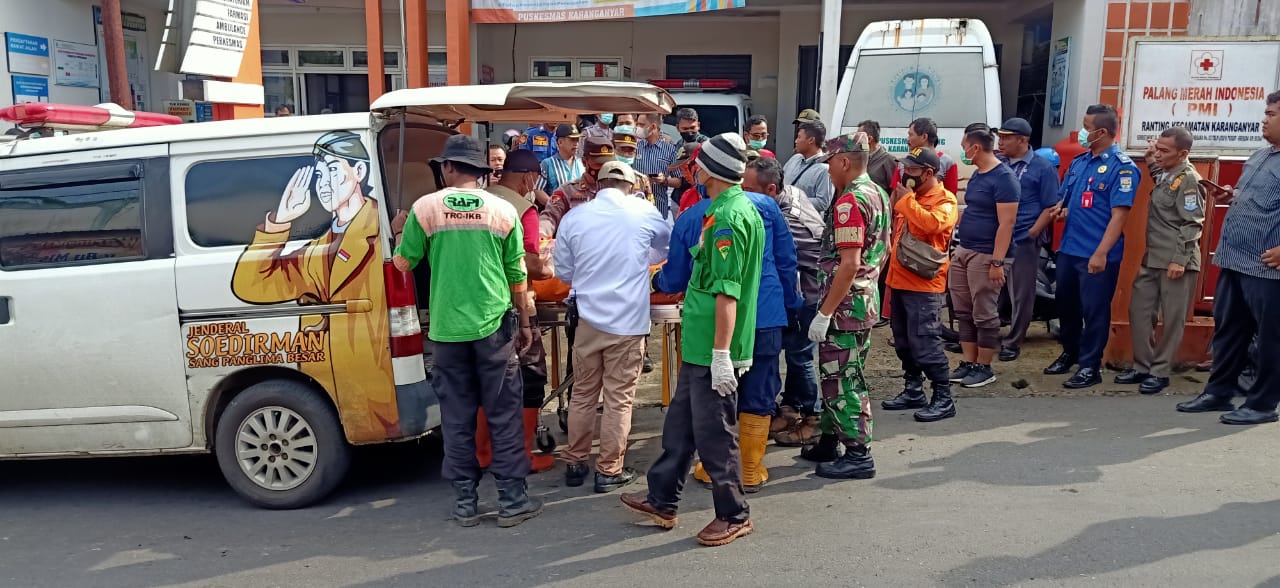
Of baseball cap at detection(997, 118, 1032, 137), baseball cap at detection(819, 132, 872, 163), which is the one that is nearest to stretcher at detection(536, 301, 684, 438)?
baseball cap at detection(819, 132, 872, 163)

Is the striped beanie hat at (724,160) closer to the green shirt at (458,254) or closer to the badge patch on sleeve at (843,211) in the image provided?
the badge patch on sleeve at (843,211)

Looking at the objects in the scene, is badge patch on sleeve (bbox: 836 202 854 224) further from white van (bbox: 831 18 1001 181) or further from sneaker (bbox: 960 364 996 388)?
white van (bbox: 831 18 1001 181)

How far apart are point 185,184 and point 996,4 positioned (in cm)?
1255

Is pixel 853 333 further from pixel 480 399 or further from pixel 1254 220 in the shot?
pixel 1254 220

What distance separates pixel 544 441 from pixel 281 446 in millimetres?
Result: 1501

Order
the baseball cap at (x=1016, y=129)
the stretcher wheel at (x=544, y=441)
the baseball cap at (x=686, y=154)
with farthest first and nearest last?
the baseball cap at (x=686, y=154) → the baseball cap at (x=1016, y=129) → the stretcher wheel at (x=544, y=441)

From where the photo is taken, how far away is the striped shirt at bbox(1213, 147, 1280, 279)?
5410mm

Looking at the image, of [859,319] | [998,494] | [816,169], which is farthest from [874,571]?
[816,169]

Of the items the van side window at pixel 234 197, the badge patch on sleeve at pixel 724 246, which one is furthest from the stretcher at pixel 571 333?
the van side window at pixel 234 197

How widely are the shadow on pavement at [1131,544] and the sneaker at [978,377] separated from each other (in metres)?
2.21

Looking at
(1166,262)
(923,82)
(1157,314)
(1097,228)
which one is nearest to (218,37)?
(923,82)

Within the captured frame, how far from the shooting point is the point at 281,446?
459 cm

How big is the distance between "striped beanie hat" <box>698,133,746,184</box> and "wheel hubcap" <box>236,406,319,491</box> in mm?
2287

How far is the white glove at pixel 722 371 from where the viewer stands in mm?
4012
